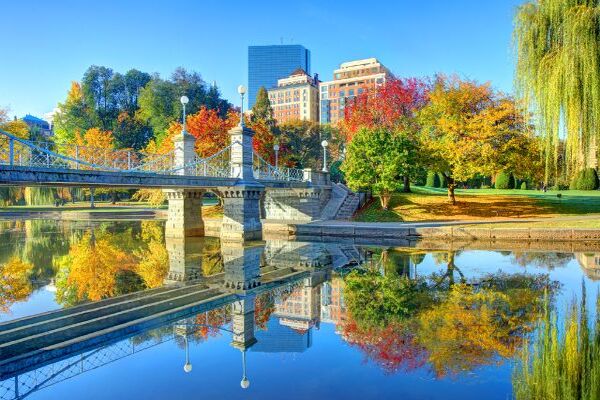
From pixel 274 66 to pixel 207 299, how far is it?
183659mm

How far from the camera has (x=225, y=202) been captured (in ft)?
76.0

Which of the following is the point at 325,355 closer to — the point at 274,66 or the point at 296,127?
the point at 296,127

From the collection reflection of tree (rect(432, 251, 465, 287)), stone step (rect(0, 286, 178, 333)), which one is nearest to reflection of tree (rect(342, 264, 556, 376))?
reflection of tree (rect(432, 251, 465, 287))

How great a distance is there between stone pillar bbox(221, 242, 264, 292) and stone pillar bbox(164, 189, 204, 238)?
3.68 metres

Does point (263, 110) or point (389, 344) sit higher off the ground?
point (263, 110)

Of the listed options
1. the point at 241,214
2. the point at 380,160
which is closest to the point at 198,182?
the point at 241,214

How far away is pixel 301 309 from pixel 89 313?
15.4ft

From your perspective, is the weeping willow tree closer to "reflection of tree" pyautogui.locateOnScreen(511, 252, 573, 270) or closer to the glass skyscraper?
"reflection of tree" pyautogui.locateOnScreen(511, 252, 573, 270)

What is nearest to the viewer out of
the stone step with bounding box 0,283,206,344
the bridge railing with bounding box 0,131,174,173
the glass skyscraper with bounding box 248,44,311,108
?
the stone step with bounding box 0,283,206,344

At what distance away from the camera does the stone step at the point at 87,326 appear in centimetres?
791

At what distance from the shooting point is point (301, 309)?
34.1ft

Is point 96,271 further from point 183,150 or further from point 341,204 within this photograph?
point 341,204

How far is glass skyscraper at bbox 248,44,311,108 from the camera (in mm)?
185500

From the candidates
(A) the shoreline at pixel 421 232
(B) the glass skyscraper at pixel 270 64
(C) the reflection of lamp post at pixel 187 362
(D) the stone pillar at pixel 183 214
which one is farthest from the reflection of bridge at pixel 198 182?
(B) the glass skyscraper at pixel 270 64
